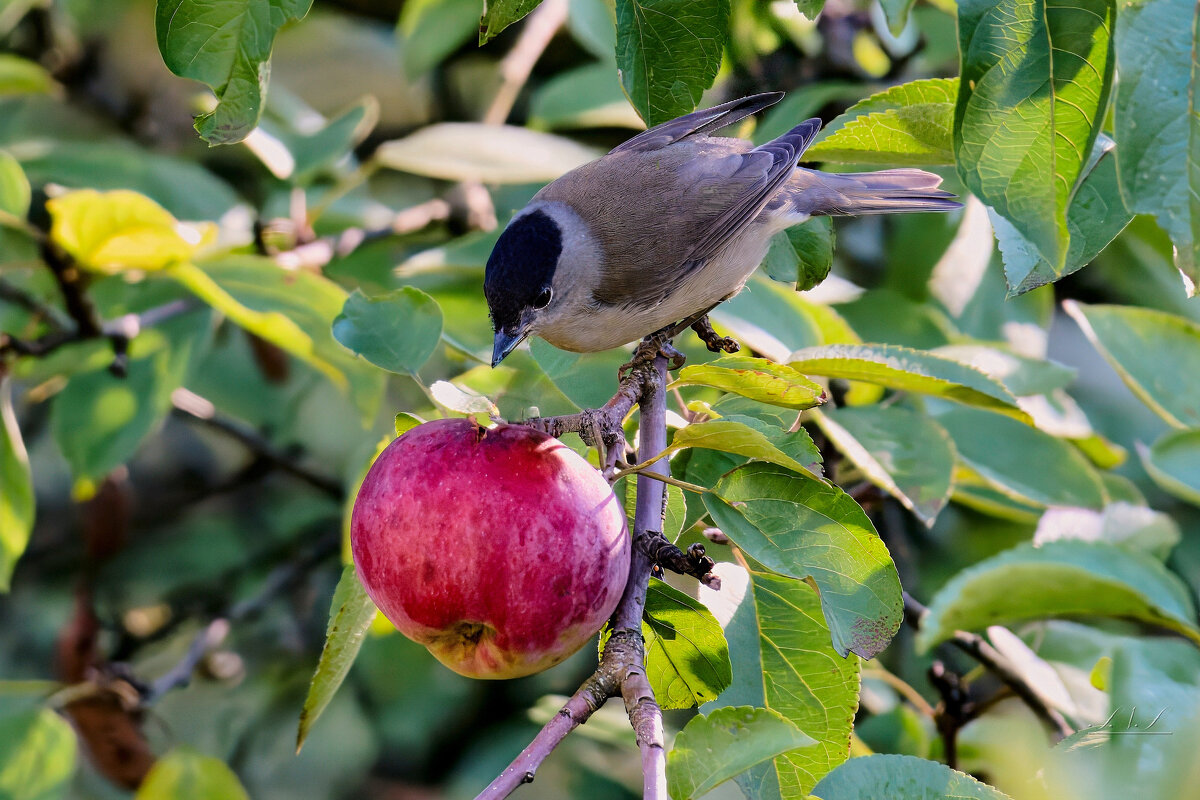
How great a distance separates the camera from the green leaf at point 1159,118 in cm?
85

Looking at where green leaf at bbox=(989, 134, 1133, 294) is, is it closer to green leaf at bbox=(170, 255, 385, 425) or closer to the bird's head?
the bird's head

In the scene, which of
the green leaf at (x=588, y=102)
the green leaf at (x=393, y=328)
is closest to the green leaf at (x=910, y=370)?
the green leaf at (x=393, y=328)

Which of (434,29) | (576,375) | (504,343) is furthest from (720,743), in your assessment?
(434,29)

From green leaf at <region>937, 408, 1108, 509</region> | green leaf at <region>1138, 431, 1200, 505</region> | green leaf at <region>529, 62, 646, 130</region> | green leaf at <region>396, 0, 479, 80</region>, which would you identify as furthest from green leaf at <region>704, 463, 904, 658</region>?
green leaf at <region>396, 0, 479, 80</region>

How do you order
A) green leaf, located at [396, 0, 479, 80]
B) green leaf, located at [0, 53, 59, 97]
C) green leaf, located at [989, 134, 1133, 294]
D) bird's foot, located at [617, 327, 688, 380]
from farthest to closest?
green leaf, located at [396, 0, 479, 80] → green leaf, located at [0, 53, 59, 97] → bird's foot, located at [617, 327, 688, 380] → green leaf, located at [989, 134, 1133, 294]

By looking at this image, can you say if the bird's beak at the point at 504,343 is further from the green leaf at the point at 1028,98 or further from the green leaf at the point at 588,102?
Result: the green leaf at the point at 588,102

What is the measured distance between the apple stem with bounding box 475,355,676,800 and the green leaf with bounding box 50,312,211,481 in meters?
1.36

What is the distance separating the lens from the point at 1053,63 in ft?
3.22

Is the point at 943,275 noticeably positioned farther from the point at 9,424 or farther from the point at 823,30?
the point at 9,424

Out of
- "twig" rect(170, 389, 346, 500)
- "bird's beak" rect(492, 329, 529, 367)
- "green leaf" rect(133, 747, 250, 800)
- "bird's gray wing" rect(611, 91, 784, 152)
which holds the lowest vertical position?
"green leaf" rect(133, 747, 250, 800)

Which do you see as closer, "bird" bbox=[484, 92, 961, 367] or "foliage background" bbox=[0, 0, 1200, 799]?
"bird" bbox=[484, 92, 961, 367]

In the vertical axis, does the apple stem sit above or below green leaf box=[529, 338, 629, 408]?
above

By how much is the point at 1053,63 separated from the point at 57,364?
219cm

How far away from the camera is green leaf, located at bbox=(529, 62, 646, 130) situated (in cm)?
273
